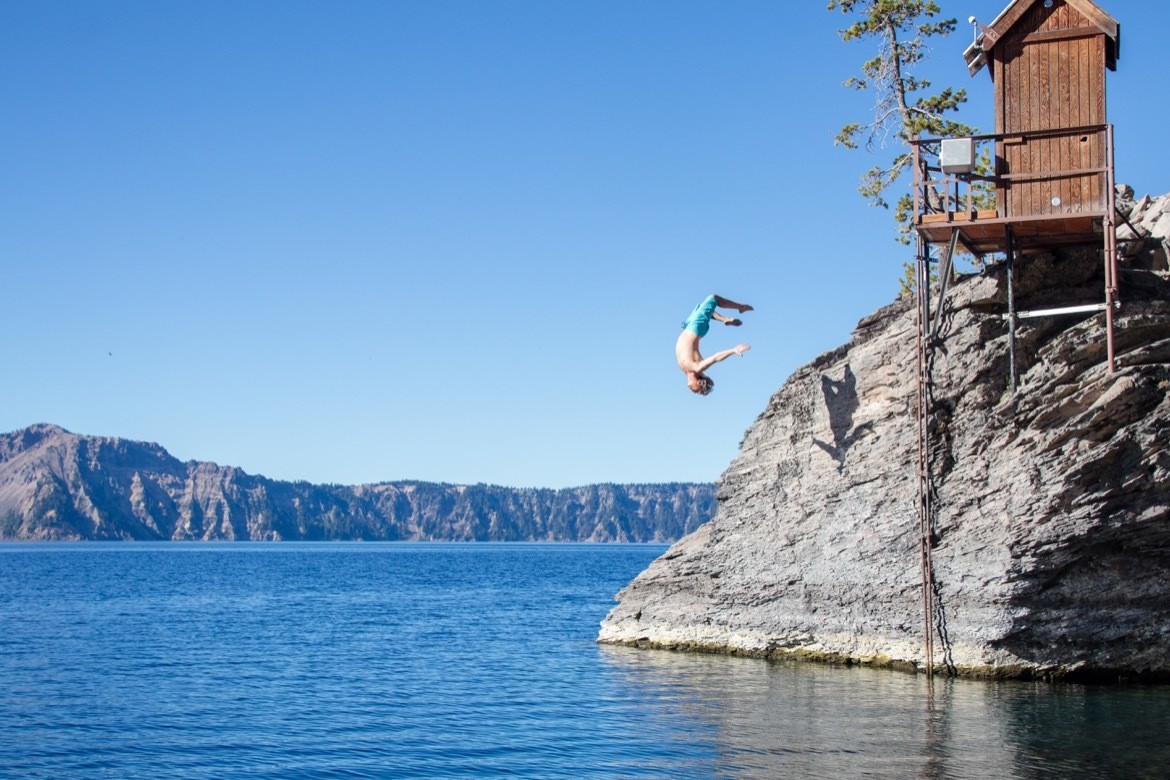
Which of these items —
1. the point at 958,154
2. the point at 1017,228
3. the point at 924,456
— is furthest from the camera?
the point at 924,456

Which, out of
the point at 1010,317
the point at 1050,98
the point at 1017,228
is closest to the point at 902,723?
the point at 1010,317

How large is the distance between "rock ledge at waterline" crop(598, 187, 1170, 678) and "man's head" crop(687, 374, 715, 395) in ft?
15.3

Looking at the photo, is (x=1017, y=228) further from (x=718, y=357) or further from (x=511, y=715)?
(x=511, y=715)

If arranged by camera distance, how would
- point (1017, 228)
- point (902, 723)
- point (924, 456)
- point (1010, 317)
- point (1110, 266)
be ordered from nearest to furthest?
1. point (902, 723)
2. point (1110, 266)
3. point (1010, 317)
4. point (1017, 228)
5. point (924, 456)

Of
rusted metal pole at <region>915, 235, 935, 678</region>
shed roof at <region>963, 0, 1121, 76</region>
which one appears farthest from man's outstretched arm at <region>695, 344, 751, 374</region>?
shed roof at <region>963, 0, 1121, 76</region>

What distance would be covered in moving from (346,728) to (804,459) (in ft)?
43.0

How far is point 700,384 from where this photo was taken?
25.8 metres

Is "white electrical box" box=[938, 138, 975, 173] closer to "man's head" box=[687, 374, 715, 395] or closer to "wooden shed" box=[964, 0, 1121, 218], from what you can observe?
"wooden shed" box=[964, 0, 1121, 218]

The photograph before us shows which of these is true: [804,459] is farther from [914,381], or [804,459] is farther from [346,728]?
[346,728]

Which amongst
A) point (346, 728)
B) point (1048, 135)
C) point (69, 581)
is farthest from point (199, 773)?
point (69, 581)

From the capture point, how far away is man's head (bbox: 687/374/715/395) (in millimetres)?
25750

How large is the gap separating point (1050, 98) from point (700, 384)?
9.97 m

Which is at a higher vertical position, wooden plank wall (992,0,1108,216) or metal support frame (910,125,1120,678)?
wooden plank wall (992,0,1108,216)

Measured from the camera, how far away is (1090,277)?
26.4 m
